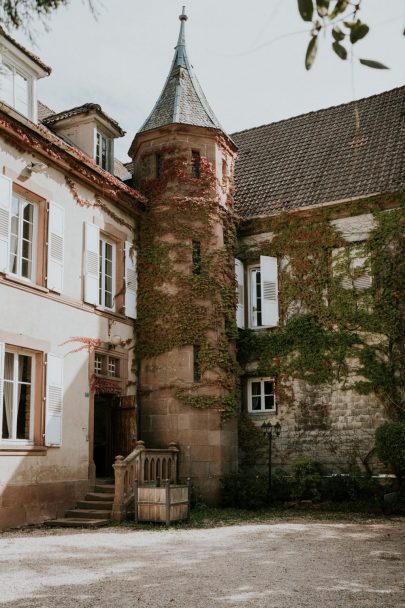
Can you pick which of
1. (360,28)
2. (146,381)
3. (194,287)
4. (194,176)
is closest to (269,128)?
(194,176)

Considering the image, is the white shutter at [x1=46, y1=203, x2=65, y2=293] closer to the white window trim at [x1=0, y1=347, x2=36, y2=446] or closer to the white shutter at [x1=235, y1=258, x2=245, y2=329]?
the white window trim at [x1=0, y1=347, x2=36, y2=446]

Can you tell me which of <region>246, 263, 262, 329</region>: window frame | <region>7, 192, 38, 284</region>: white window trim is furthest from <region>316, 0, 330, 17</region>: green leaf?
<region>246, 263, 262, 329</region>: window frame

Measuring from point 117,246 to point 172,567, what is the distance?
30.8 feet

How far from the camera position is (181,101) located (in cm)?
1761

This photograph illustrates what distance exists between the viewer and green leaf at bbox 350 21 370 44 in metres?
3.36

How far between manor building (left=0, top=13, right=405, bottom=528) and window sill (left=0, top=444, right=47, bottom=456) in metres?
0.04

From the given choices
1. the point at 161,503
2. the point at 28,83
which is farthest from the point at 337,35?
the point at 28,83

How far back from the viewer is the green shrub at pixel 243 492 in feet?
48.9

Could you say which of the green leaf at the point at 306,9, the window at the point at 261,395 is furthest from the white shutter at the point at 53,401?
the green leaf at the point at 306,9

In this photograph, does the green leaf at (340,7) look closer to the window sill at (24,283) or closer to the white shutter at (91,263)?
the window sill at (24,283)

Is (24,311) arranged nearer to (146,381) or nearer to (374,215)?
(146,381)

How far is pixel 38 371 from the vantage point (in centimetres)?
1314

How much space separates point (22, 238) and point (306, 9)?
10.7 m

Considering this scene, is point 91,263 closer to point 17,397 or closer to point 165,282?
point 165,282
